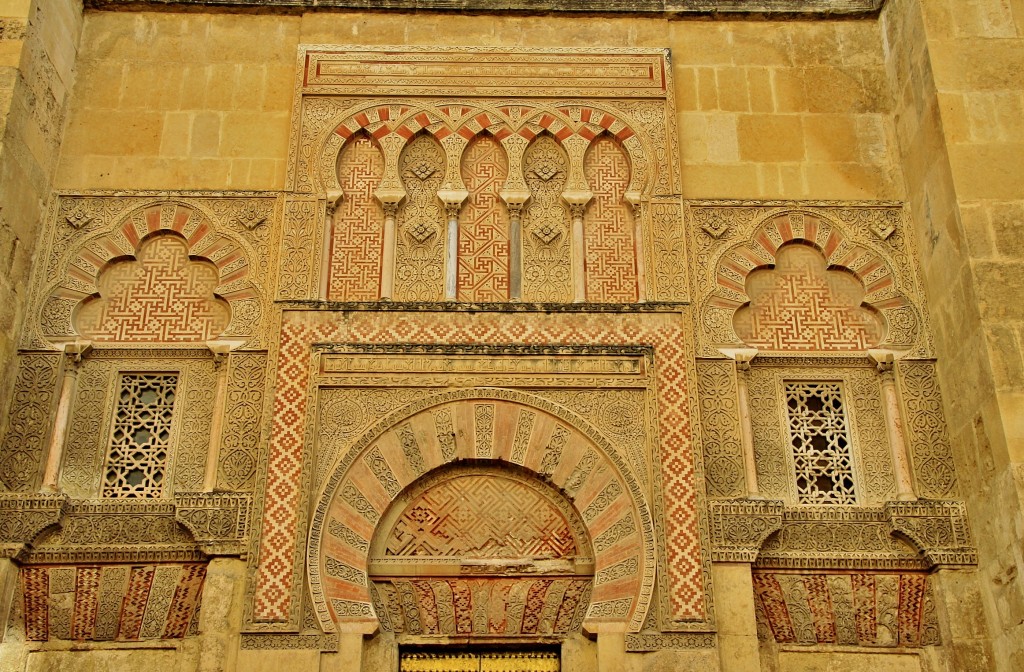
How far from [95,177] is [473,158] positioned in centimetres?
238

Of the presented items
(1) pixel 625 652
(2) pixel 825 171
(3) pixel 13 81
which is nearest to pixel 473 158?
(2) pixel 825 171

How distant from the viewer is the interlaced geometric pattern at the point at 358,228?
6.82 m

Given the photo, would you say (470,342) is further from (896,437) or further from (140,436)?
(896,437)

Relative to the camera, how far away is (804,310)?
691 cm

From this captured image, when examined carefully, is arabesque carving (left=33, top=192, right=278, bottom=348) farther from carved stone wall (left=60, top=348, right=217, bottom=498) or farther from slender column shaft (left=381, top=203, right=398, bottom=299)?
slender column shaft (left=381, top=203, right=398, bottom=299)

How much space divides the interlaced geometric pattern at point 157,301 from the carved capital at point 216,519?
3.47 feet

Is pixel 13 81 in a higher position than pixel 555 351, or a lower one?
Result: higher

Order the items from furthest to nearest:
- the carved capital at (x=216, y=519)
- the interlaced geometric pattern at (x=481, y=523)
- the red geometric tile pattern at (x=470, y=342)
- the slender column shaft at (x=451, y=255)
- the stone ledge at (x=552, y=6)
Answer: the stone ledge at (x=552, y=6), the slender column shaft at (x=451, y=255), the interlaced geometric pattern at (x=481, y=523), the carved capital at (x=216, y=519), the red geometric tile pattern at (x=470, y=342)

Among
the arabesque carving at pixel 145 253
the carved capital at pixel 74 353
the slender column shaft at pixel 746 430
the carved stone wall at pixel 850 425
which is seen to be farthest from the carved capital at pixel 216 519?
the carved stone wall at pixel 850 425

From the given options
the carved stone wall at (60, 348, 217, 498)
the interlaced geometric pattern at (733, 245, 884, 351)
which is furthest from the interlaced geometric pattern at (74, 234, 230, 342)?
the interlaced geometric pattern at (733, 245, 884, 351)

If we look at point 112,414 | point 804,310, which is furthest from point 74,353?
point 804,310

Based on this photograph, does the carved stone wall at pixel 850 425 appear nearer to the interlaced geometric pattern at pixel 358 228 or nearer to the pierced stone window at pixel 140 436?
the interlaced geometric pattern at pixel 358 228

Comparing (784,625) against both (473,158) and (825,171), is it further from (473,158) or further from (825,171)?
(473,158)

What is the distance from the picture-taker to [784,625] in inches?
241
